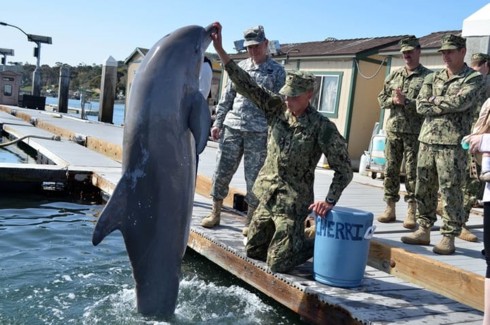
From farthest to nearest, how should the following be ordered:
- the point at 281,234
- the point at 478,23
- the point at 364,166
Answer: the point at 364,166 → the point at 478,23 → the point at 281,234

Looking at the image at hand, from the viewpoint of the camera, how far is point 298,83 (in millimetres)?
4836

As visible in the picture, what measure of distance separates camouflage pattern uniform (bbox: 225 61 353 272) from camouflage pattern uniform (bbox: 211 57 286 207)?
0.66 m

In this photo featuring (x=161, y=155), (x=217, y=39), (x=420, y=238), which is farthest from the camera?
(x=420, y=238)

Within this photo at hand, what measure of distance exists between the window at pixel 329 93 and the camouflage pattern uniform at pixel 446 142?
367 inches

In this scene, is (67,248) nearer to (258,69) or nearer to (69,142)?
(258,69)

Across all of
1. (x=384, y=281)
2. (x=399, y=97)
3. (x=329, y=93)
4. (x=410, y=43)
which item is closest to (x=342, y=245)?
(x=384, y=281)

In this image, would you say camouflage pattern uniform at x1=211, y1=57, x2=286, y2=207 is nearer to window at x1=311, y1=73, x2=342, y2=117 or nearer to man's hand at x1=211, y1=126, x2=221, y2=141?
man's hand at x1=211, y1=126, x2=221, y2=141

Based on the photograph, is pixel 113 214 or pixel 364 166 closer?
pixel 113 214

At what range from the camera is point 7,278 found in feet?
18.1

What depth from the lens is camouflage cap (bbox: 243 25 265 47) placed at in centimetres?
561

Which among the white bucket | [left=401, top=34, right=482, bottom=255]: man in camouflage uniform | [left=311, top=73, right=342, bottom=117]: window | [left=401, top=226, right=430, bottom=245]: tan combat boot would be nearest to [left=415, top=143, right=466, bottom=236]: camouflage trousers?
[left=401, top=34, right=482, bottom=255]: man in camouflage uniform

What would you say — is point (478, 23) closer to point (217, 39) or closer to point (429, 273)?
point (429, 273)

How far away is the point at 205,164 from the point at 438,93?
697cm

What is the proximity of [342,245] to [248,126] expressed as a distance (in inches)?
69.7
